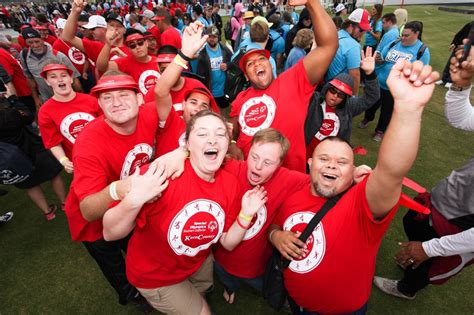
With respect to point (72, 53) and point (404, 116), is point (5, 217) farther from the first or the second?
point (404, 116)

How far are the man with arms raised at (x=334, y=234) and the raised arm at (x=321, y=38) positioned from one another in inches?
36.5

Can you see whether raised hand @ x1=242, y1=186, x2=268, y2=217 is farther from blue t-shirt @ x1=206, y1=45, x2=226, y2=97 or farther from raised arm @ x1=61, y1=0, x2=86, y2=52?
blue t-shirt @ x1=206, y1=45, x2=226, y2=97

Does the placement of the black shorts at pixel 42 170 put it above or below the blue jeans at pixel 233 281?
above

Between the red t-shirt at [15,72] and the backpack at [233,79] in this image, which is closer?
the red t-shirt at [15,72]

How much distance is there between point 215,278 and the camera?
3.42 m

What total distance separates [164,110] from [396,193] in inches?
80.5

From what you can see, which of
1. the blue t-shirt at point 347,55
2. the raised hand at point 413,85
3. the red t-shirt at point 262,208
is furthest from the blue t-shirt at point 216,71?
the raised hand at point 413,85

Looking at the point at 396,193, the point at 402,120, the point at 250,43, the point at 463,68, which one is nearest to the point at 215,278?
the point at 396,193

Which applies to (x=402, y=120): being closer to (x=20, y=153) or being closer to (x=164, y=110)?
(x=164, y=110)

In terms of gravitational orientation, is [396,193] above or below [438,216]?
above

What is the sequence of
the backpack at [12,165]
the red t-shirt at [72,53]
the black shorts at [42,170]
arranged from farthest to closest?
the red t-shirt at [72,53] → the black shorts at [42,170] → the backpack at [12,165]

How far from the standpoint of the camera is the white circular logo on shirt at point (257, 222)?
216 centimetres

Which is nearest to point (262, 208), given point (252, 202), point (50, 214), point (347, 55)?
point (252, 202)

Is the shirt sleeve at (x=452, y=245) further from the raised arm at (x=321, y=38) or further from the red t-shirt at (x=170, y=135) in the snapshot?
the red t-shirt at (x=170, y=135)
